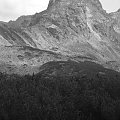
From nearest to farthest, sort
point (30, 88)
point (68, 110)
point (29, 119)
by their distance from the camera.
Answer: point (29, 119) → point (68, 110) → point (30, 88)

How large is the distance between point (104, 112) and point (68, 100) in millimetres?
19021

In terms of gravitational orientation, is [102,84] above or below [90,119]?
above

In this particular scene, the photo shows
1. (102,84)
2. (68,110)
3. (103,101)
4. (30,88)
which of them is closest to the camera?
(68,110)

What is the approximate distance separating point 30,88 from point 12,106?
33413mm

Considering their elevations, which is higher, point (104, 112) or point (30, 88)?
point (30, 88)

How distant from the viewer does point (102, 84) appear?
495ft

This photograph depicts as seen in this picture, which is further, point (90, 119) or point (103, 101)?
point (103, 101)

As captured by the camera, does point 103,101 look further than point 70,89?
No

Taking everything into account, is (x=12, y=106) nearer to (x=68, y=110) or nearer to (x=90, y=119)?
(x=68, y=110)

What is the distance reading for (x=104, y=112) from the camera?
10650 centimetres

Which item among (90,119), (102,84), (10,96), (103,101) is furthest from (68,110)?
(102,84)

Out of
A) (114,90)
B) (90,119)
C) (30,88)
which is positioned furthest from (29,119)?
(114,90)

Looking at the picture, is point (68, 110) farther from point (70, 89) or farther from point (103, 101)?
point (70, 89)

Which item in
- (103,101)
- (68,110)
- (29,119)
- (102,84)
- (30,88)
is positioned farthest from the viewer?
(102,84)
